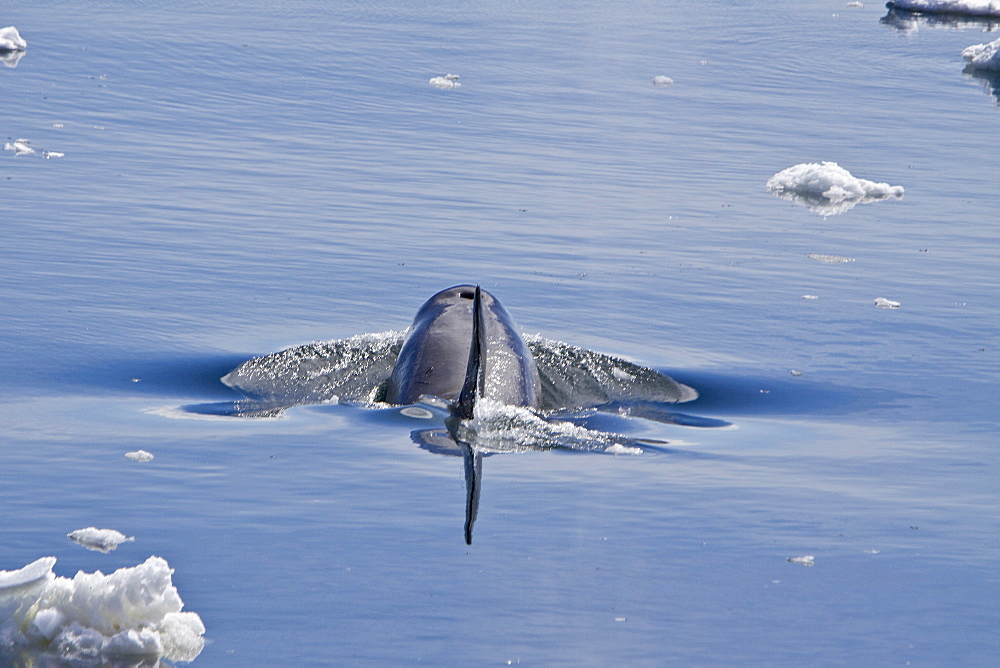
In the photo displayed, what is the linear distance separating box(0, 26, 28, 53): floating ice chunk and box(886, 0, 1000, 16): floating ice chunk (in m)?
21.4

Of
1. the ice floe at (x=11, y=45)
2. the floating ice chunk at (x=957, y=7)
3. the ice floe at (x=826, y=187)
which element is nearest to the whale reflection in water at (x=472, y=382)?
the ice floe at (x=826, y=187)

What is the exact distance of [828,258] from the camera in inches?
567

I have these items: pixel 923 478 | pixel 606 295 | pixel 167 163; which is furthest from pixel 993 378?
pixel 167 163

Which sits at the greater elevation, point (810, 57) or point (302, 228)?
point (810, 57)

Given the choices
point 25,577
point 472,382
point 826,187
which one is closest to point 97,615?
point 25,577

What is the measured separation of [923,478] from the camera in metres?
8.27

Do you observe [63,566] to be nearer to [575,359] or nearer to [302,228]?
[575,359]

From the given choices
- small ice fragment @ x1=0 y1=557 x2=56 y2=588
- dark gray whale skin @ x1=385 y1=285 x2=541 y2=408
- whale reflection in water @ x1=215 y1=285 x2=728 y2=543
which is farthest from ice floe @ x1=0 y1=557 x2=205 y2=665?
dark gray whale skin @ x1=385 y1=285 x2=541 y2=408

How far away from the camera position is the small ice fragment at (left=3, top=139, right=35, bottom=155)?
1738 centimetres

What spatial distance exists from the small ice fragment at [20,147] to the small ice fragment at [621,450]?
11.0 metres

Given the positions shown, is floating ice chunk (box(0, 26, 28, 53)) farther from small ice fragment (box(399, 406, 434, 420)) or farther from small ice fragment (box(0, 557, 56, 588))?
small ice fragment (box(0, 557, 56, 588))

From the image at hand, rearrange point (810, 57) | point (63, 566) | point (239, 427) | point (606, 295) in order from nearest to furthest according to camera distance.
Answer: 1. point (63, 566)
2. point (239, 427)
3. point (606, 295)
4. point (810, 57)

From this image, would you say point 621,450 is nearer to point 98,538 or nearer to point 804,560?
point 804,560

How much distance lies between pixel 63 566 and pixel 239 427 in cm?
271
